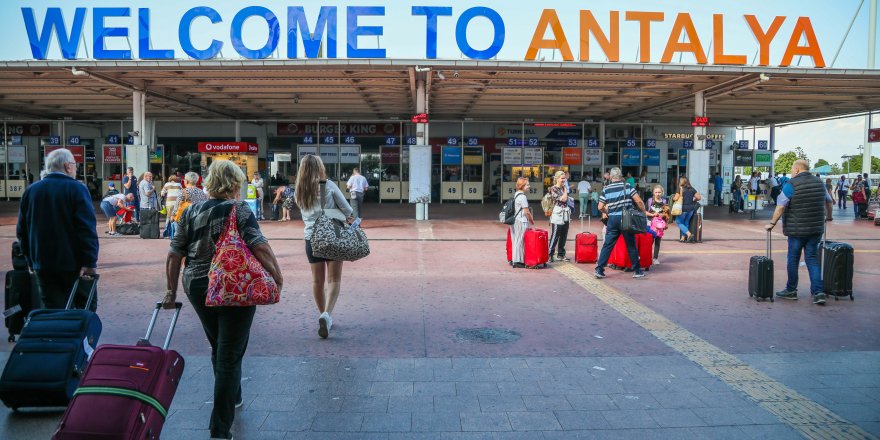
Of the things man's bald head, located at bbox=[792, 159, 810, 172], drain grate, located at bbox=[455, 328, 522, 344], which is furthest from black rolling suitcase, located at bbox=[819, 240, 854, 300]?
drain grate, located at bbox=[455, 328, 522, 344]

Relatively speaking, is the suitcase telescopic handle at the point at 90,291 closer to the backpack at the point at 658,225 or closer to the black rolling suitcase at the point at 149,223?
the backpack at the point at 658,225

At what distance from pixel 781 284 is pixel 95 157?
31.6 meters

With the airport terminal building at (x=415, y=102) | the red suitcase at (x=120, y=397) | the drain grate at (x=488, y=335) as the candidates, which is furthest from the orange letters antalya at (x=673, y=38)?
the red suitcase at (x=120, y=397)

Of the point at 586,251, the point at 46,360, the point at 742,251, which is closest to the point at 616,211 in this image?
the point at 586,251

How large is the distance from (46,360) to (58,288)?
0.97 metres

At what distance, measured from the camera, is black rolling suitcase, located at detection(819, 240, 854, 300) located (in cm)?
775

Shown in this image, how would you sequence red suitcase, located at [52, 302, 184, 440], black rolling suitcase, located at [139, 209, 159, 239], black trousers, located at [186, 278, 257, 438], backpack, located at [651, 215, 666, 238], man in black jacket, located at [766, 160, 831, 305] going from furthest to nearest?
black rolling suitcase, located at [139, 209, 159, 239] < backpack, located at [651, 215, 666, 238] < man in black jacket, located at [766, 160, 831, 305] < black trousers, located at [186, 278, 257, 438] < red suitcase, located at [52, 302, 184, 440]

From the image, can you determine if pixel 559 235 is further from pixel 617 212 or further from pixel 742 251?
pixel 742 251

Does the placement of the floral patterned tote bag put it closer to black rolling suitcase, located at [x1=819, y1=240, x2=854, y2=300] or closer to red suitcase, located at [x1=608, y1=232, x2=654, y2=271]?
black rolling suitcase, located at [x1=819, y1=240, x2=854, y2=300]

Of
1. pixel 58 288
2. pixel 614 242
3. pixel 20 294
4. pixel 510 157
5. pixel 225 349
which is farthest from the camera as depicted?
pixel 510 157

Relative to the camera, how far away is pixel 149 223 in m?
13.6

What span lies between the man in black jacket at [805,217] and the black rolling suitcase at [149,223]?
38.3 ft

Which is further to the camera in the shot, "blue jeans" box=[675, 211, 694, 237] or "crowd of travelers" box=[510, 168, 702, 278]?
"blue jeans" box=[675, 211, 694, 237]

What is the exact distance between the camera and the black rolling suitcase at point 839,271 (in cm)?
775
